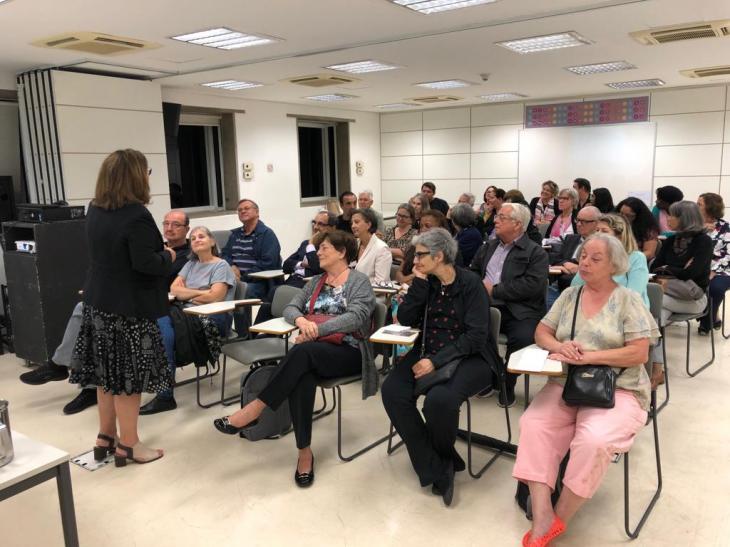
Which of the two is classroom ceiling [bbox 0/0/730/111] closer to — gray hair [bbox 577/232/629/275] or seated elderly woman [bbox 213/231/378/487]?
seated elderly woman [bbox 213/231/378/487]

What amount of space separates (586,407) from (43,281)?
4125 millimetres

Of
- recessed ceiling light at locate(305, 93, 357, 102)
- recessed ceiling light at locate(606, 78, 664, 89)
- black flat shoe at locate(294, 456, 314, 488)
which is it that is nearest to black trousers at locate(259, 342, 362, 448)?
black flat shoe at locate(294, 456, 314, 488)

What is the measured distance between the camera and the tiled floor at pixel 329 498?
2463 mm

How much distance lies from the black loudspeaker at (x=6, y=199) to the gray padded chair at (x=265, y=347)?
3623 millimetres

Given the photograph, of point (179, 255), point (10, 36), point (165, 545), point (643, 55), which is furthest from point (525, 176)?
point (165, 545)

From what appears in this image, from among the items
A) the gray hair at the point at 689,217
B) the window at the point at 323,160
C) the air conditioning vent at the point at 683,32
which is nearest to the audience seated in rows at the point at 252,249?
the gray hair at the point at 689,217

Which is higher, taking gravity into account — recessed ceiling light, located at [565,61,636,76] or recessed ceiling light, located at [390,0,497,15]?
recessed ceiling light, located at [565,61,636,76]

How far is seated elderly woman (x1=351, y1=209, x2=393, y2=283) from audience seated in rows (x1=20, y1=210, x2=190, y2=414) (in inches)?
51.8

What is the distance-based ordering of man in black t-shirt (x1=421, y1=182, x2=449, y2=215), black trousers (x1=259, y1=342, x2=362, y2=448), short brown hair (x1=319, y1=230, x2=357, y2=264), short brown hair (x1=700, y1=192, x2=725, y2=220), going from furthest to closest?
man in black t-shirt (x1=421, y1=182, x2=449, y2=215) → short brown hair (x1=700, y1=192, x2=725, y2=220) → short brown hair (x1=319, y1=230, x2=357, y2=264) → black trousers (x1=259, y1=342, x2=362, y2=448)

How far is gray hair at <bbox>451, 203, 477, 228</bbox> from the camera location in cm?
515

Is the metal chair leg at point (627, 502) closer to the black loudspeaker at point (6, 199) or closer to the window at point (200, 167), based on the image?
the black loudspeaker at point (6, 199)

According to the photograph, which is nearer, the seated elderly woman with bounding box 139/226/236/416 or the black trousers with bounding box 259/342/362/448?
the black trousers with bounding box 259/342/362/448

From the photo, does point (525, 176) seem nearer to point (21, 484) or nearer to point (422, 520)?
point (422, 520)

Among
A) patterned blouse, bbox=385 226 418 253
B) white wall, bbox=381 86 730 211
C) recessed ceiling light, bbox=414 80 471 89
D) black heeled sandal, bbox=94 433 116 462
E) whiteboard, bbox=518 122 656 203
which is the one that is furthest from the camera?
whiteboard, bbox=518 122 656 203
